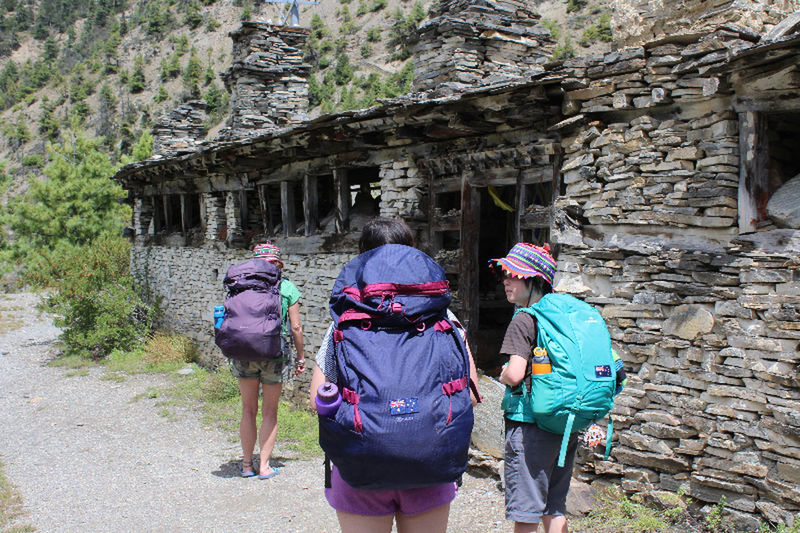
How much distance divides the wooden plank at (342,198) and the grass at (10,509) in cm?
426

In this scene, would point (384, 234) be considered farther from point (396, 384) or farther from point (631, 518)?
point (631, 518)

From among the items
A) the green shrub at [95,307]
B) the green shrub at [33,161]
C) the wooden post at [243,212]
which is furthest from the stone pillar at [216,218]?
the green shrub at [33,161]

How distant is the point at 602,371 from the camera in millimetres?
2729

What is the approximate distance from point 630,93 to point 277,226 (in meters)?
5.98

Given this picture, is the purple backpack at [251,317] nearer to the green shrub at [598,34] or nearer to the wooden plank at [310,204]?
the wooden plank at [310,204]

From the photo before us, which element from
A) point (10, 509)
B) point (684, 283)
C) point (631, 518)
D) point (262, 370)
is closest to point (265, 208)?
point (262, 370)

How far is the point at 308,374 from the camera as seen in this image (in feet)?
26.6

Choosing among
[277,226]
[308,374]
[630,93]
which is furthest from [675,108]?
[277,226]

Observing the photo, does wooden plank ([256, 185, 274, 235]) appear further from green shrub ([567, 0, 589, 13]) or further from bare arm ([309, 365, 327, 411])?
green shrub ([567, 0, 589, 13])

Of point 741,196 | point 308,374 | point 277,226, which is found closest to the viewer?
point 741,196

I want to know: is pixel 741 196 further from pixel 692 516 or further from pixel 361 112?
pixel 361 112

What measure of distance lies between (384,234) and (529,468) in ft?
4.18

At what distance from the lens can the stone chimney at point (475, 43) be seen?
7.96 meters

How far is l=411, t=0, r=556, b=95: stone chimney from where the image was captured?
7965 mm
